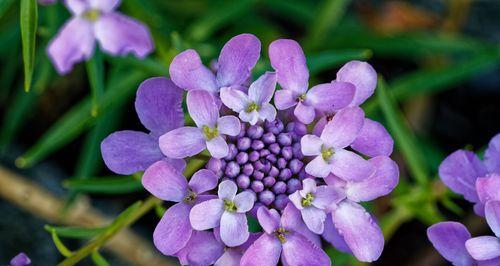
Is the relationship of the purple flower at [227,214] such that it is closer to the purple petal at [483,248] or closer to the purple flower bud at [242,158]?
the purple flower bud at [242,158]

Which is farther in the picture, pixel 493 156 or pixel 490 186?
pixel 493 156

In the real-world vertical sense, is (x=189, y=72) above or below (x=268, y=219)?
above

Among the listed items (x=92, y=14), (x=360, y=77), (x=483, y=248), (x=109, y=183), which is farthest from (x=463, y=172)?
(x=92, y=14)

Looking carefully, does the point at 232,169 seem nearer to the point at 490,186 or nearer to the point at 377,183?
the point at 377,183

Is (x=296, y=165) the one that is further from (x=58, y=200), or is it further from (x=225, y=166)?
(x=58, y=200)

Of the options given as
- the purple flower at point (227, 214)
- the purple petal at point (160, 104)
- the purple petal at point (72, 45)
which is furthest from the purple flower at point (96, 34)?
the purple flower at point (227, 214)
